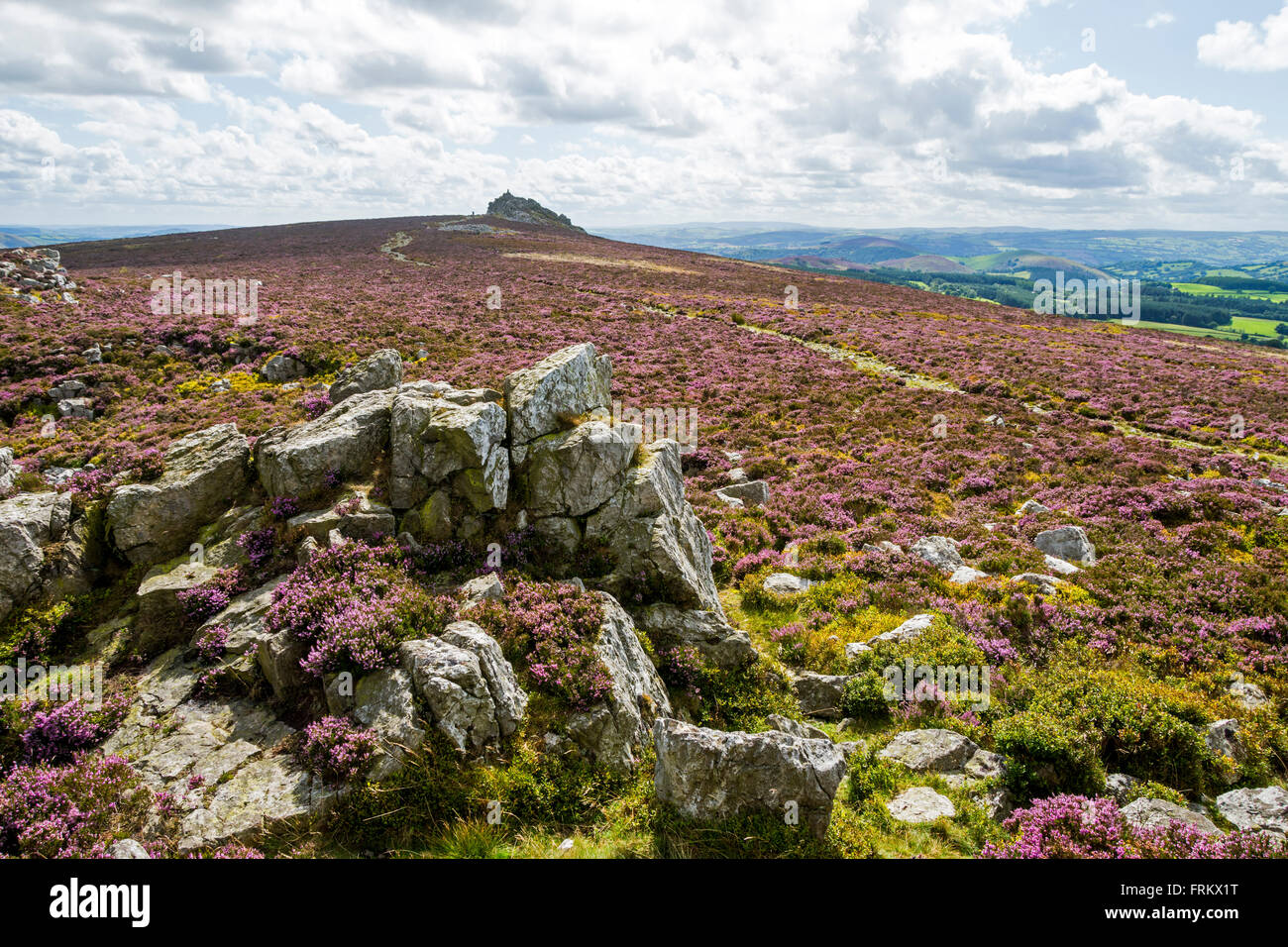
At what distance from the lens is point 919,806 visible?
8.20m

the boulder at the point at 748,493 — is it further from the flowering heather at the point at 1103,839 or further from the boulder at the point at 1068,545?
the flowering heather at the point at 1103,839

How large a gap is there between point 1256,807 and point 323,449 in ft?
54.2

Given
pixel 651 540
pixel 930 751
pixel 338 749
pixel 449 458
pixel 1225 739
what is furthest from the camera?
pixel 651 540

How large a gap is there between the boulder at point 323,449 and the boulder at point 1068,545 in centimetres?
1826

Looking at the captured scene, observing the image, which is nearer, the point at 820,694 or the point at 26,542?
the point at 26,542

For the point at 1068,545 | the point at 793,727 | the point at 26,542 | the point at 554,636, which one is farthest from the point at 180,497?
the point at 1068,545

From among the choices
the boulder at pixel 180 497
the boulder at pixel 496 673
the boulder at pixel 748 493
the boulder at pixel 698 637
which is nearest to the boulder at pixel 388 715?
the boulder at pixel 496 673

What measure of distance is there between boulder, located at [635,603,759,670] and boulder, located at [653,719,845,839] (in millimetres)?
3356

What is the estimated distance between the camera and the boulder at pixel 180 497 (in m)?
10.5

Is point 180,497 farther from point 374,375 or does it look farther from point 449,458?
point 374,375

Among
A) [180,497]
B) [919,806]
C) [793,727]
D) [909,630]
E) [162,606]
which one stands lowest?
[919,806]

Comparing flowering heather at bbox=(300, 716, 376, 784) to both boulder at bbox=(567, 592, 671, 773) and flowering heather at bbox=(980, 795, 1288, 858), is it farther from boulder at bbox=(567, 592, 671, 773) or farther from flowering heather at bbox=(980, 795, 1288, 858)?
flowering heather at bbox=(980, 795, 1288, 858)
